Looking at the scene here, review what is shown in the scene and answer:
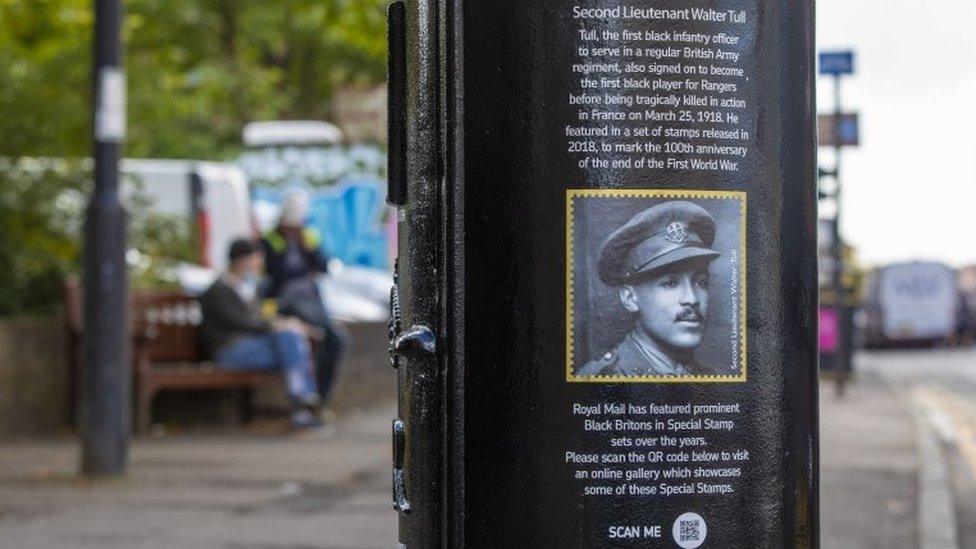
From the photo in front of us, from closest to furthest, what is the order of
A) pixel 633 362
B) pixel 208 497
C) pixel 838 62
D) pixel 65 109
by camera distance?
1. pixel 633 362
2. pixel 208 497
3. pixel 65 109
4. pixel 838 62

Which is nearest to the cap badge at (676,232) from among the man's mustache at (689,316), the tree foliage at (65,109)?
the man's mustache at (689,316)

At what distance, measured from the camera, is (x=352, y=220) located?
87.1ft

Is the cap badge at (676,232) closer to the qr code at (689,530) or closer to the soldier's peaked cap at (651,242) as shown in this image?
the soldier's peaked cap at (651,242)

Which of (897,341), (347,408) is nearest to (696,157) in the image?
(347,408)

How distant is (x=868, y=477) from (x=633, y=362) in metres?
8.23

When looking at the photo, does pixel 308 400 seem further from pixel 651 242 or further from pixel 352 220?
pixel 352 220

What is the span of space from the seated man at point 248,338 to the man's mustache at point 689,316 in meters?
9.70

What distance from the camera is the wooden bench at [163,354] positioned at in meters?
12.5

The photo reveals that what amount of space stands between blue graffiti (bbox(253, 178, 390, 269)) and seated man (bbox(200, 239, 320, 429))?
12460 mm

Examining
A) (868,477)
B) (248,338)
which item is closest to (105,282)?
(248,338)

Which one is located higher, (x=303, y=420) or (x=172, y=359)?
(x=172, y=359)

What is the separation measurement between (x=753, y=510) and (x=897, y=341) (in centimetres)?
4663

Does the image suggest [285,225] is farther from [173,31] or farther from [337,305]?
[173,31]

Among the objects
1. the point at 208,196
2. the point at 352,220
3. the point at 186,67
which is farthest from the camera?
the point at 352,220
